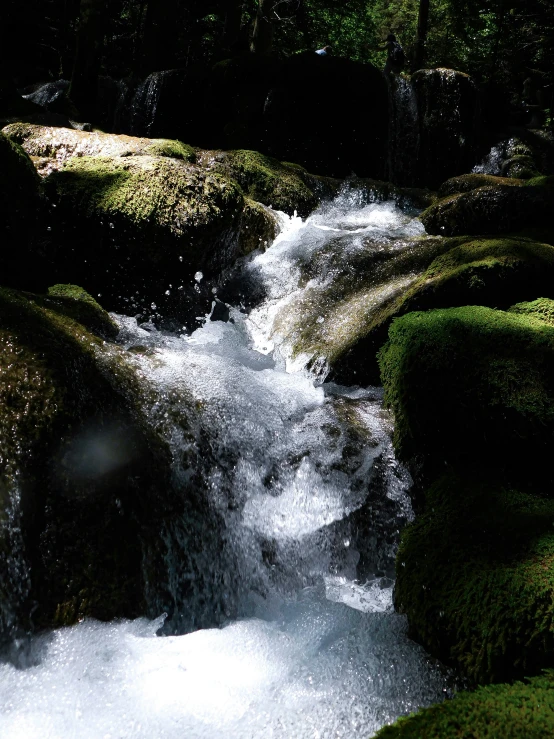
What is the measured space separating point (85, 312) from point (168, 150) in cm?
330

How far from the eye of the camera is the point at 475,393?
3.28m

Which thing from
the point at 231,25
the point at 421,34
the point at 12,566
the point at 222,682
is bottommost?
the point at 222,682

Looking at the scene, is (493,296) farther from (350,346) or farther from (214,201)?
(214,201)

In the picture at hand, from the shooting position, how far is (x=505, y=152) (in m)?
13.3

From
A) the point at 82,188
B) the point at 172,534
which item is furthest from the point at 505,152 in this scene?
the point at 172,534

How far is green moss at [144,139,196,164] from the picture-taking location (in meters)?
6.67

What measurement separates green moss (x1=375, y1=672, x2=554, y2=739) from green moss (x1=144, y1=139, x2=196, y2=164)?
6.10m

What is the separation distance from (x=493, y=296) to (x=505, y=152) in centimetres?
1047

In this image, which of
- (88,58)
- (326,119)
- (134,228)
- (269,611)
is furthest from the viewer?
(326,119)

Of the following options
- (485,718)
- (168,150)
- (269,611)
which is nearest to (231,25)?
(168,150)

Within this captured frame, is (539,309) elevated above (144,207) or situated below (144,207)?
above

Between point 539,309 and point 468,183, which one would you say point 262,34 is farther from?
point 539,309

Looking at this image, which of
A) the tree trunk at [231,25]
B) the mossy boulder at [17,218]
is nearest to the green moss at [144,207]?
the mossy boulder at [17,218]

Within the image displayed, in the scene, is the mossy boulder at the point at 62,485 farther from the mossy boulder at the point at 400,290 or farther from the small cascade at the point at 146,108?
the small cascade at the point at 146,108
